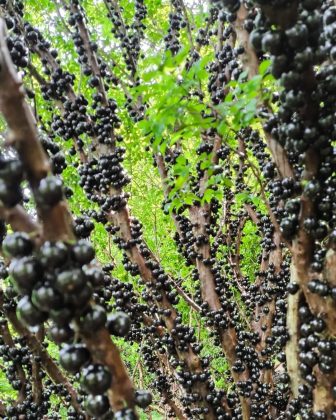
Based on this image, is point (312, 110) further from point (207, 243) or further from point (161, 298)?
point (207, 243)

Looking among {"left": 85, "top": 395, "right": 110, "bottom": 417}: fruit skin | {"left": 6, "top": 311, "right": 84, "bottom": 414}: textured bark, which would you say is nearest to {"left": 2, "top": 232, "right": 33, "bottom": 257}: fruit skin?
{"left": 85, "top": 395, "right": 110, "bottom": 417}: fruit skin

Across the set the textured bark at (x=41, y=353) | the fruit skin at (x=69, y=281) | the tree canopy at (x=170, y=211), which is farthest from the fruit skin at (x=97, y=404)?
the textured bark at (x=41, y=353)

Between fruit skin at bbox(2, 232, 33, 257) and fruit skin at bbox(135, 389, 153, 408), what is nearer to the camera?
fruit skin at bbox(2, 232, 33, 257)

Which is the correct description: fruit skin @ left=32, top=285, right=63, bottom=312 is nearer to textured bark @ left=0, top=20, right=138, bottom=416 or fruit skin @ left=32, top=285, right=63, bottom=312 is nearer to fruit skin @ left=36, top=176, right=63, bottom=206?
textured bark @ left=0, top=20, right=138, bottom=416

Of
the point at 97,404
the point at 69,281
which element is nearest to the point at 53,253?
the point at 69,281

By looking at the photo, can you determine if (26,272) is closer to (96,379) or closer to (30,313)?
(30,313)
